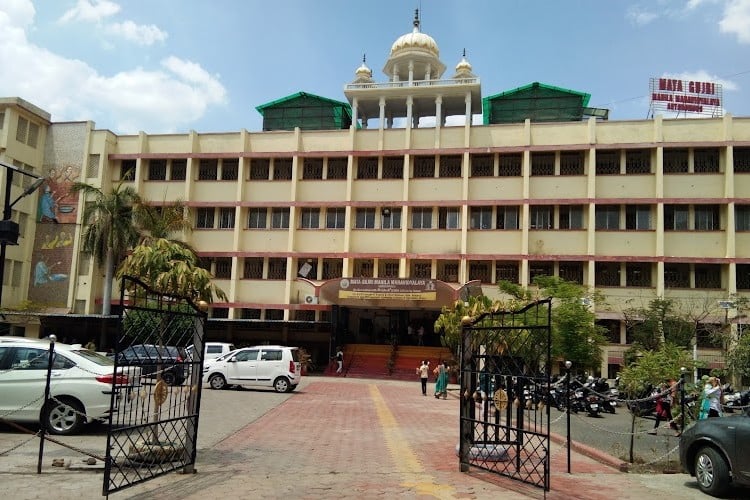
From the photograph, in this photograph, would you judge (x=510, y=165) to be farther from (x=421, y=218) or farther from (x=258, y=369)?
(x=258, y=369)

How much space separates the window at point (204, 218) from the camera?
3956cm

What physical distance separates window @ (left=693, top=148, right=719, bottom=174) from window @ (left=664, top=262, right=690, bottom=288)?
5.12 metres

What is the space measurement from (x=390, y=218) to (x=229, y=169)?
10735mm

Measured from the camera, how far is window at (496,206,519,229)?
1435 inches

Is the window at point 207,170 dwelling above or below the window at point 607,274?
above

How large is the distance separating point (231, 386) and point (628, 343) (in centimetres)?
2143

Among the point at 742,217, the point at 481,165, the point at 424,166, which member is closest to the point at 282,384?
the point at 424,166

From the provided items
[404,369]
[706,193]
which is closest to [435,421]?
[404,369]

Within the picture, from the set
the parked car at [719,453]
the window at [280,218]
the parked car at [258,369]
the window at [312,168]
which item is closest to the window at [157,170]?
the window at [280,218]

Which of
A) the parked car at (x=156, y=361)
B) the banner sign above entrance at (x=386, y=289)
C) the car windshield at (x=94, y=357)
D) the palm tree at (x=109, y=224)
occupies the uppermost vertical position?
the palm tree at (x=109, y=224)

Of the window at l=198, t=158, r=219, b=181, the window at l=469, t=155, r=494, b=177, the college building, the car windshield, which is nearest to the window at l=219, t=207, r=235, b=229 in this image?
the college building

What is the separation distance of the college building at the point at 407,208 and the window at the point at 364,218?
0.08 meters

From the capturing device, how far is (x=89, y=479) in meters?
7.83

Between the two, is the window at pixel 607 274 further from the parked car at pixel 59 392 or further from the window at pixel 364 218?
the parked car at pixel 59 392
